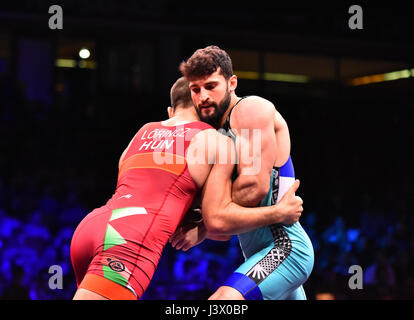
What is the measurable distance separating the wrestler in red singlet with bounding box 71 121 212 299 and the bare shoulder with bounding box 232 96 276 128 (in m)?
0.16

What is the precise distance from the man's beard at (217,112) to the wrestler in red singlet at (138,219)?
0.14 m

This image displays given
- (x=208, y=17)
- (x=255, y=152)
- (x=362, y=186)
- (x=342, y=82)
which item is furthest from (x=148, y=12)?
(x=255, y=152)

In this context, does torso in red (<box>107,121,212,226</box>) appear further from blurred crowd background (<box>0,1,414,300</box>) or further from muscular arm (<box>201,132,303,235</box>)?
blurred crowd background (<box>0,1,414,300</box>)

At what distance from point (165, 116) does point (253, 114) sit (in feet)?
21.7

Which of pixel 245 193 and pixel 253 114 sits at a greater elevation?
pixel 253 114

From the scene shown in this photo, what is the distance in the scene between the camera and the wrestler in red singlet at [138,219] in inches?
88.7

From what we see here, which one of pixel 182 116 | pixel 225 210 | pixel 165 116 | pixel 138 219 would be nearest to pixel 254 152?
pixel 225 210

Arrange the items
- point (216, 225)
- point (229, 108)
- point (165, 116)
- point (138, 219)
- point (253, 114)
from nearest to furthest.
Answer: point (138, 219) < point (216, 225) < point (253, 114) < point (229, 108) < point (165, 116)

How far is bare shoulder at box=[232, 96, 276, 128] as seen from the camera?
2.58 meters

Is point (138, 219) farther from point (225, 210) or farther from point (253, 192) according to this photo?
point (253, 192)

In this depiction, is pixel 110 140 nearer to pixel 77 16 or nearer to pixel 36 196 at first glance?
pixel 36 196

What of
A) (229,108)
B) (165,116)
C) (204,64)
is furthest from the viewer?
(165,116)

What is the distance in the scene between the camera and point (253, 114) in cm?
259

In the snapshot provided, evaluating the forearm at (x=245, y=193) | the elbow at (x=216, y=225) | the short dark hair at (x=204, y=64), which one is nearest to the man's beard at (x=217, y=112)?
the short dark hair at (x=204, y=64)
